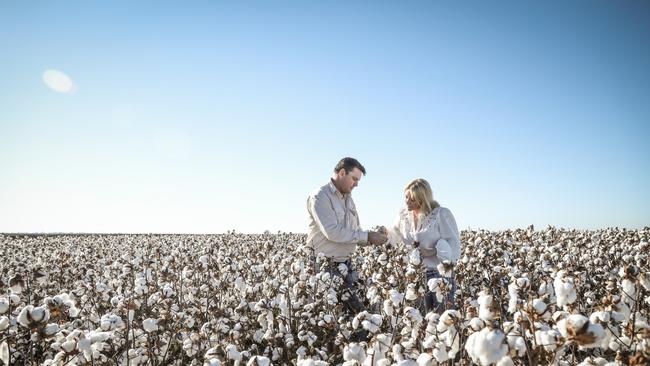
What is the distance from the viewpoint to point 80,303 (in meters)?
6.72

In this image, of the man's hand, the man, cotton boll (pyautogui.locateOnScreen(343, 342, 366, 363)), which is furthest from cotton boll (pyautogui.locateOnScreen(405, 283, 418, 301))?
the man

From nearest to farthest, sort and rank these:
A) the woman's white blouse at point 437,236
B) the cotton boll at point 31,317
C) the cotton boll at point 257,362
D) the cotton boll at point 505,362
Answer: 1. the cotton boll at point 505,362
2. the cotton boll at point 257,362
3. the cotton boll at point 31,317
4. the woman's white blouse at point 437,236

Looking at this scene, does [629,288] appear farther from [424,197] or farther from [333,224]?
[333,224]

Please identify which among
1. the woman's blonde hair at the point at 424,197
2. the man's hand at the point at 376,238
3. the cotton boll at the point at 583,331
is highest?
the woman's blonde hair at the point at 424,197

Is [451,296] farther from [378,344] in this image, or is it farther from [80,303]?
[80,303]

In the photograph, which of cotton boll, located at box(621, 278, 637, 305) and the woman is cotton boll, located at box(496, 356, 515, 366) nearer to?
cotton boll, located at box(621, 278, 637, 305)

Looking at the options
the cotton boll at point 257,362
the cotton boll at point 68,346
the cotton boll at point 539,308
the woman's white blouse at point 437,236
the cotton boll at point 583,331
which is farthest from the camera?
the woman's white blouse at point 437,236

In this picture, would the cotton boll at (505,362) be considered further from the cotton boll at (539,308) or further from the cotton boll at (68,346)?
the cotton boll at (68,346)

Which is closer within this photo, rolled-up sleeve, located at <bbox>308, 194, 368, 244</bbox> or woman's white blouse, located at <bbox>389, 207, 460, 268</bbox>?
woman's white blouse, located at <bbox>389, 207, 460, 268</bbox>

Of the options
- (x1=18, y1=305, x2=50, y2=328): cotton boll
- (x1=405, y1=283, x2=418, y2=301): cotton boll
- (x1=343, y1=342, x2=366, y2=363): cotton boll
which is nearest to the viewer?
(x1=343, y1=342, x2=366, y2=363): cotton boll

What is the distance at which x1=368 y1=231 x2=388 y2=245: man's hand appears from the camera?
5.44 metres

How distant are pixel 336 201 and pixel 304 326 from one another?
192 centimetres

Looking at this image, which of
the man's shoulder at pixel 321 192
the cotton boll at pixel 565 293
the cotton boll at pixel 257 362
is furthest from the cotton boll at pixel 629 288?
the man's shoulder at pixel 321 192

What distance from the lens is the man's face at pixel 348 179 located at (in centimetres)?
593
